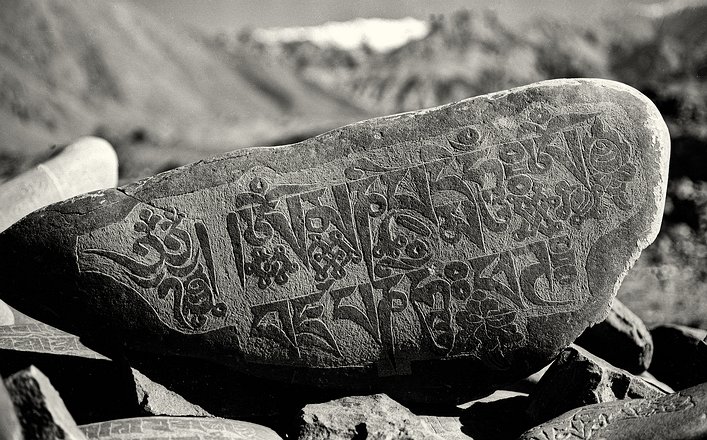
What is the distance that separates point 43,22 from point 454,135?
19675mm

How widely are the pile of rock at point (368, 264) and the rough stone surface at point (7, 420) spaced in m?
1.03

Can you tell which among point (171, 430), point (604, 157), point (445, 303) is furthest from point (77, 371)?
point (604, 157)

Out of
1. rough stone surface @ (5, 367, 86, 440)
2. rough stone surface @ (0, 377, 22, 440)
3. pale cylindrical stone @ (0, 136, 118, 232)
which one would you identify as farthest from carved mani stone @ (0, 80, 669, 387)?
pale cylindrical stone @ (0, 136, 118, 232)

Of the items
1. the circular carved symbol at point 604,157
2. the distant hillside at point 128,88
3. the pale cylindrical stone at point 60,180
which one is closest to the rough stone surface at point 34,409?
the circular carved symbol at point 604,157

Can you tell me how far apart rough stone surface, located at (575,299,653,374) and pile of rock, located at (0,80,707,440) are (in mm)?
620

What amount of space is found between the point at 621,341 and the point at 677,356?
1.20ft

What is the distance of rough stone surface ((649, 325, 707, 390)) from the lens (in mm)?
3736

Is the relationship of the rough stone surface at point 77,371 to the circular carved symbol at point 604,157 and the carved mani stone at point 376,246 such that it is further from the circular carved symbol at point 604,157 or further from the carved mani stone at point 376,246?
the circular carved symbol at point 604,157

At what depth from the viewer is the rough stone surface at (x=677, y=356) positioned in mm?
3736

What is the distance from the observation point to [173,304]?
303cm

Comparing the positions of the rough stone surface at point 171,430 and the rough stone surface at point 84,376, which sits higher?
the rough stone surface at point 84,376

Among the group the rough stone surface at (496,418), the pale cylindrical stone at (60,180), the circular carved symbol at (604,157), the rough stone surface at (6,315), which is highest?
the pale cylindrical stone at (60,180)

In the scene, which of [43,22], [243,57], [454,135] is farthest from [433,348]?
[243,57]

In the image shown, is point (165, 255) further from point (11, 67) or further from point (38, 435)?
point (11, 67)
